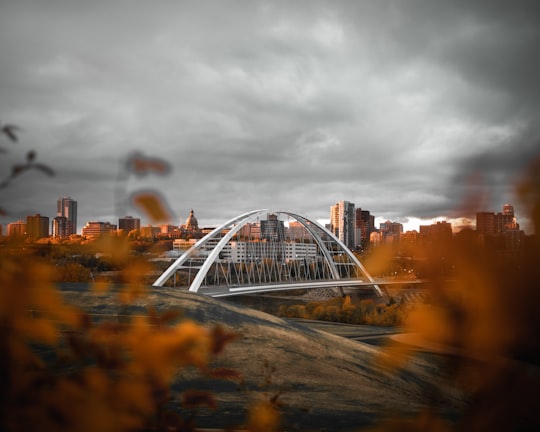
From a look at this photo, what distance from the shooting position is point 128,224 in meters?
1.19

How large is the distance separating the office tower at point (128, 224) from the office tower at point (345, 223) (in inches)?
3150

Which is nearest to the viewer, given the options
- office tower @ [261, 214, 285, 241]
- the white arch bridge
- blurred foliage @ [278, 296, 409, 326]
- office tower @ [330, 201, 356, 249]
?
blurred foliage @ [278, 296, 409, 326]

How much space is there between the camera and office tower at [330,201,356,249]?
8355cm

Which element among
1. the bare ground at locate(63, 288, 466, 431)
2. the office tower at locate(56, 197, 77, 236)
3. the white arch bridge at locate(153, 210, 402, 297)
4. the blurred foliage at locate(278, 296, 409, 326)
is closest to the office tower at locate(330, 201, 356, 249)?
the white arch bridge at locate(153, 210, 402, 297)

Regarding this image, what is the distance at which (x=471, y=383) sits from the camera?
0.87 meters

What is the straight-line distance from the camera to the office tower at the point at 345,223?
3289 inches

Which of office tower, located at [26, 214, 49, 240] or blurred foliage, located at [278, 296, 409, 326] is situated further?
blurred foliage, located at [278, 296, 409, 326]

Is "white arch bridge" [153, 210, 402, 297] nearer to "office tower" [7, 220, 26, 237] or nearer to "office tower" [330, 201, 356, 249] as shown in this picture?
"office tower" [330, 201, 356, 249]

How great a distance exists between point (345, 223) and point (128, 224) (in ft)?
284

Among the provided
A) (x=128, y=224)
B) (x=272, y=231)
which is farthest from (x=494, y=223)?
(x=272, y=231)

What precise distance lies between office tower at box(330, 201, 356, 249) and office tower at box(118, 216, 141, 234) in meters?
80.0

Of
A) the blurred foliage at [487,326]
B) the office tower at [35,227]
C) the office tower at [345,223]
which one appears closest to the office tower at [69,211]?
the office tower at [35,227]

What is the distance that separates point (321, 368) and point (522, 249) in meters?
5.22

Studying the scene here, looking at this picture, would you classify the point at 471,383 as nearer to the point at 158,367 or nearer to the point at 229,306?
the point at 158,367
